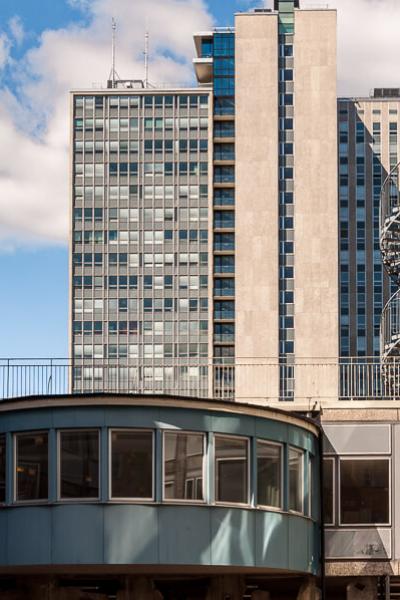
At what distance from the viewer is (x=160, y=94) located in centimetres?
16262

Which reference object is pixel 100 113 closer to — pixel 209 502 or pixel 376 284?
pixel 376 284

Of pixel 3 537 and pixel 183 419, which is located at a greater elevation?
pixel 183 419

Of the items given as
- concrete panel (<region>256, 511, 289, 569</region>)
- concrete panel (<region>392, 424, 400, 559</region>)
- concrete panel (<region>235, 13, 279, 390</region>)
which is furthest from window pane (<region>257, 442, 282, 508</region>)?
concrete panel (<region>235, 13, 279, 390</region>)

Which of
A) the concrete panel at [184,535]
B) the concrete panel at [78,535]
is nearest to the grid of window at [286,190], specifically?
the concrete panel at [184,535]

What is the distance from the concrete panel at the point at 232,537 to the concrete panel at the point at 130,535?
1295mm

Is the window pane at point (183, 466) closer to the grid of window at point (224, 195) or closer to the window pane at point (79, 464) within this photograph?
the window pane at point (79, 464)

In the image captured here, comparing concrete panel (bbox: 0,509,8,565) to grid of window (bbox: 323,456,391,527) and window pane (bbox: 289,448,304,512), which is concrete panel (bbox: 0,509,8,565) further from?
grid of window (bbox: 323,456,391,527)

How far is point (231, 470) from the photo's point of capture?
29.0 metres

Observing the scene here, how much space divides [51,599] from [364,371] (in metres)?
9.60

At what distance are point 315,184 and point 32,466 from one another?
133376mm

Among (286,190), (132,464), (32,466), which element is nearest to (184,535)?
(132,464)

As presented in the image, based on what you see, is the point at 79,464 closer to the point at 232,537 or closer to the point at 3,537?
the point at 3,537

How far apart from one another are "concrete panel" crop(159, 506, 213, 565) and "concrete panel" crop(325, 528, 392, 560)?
553 cm

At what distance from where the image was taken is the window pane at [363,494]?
33.0 metres
